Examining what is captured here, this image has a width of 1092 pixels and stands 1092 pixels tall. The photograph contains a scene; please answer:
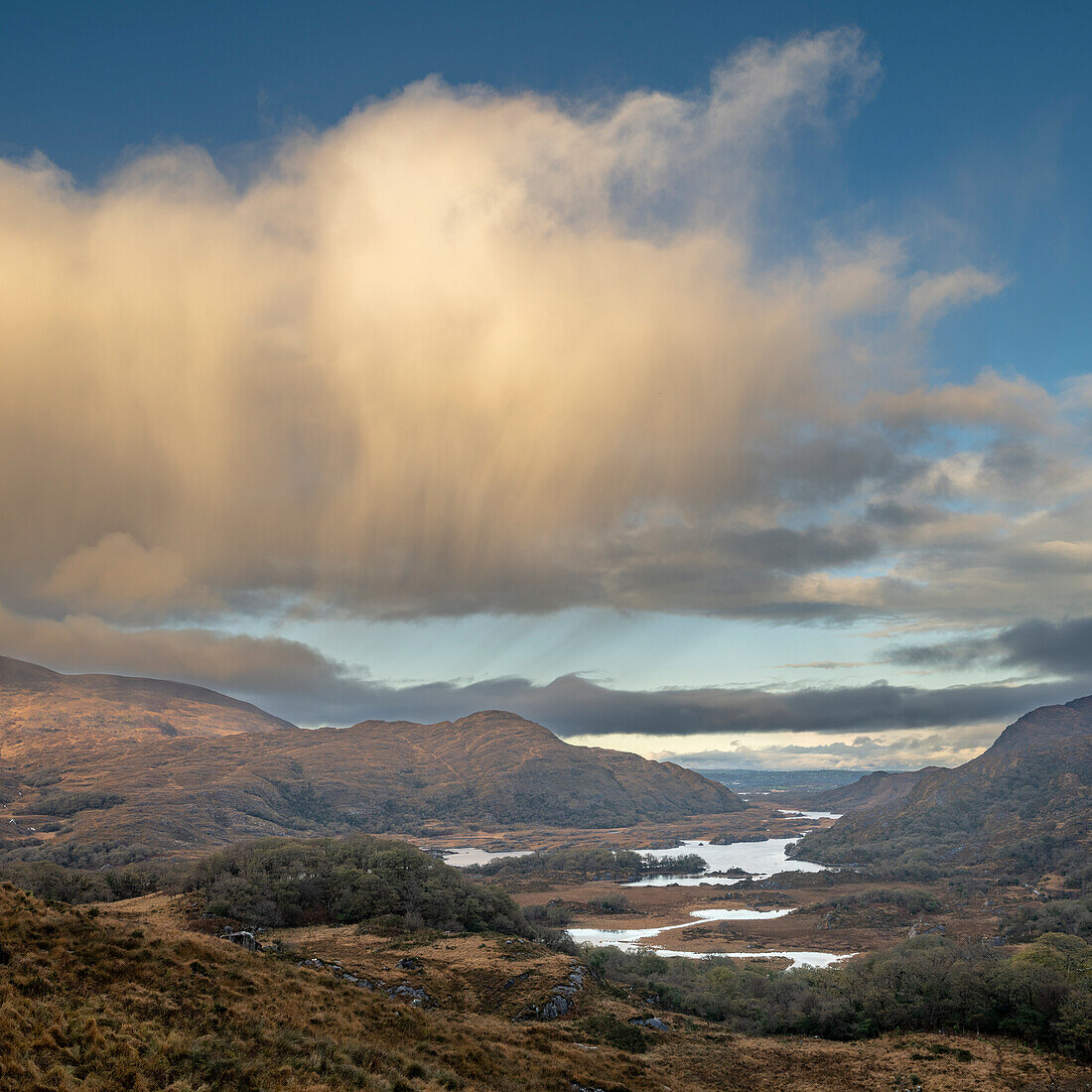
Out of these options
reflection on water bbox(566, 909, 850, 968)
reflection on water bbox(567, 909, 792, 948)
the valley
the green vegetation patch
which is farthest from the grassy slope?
reflection on water bbox(567, 909, 792, 948)

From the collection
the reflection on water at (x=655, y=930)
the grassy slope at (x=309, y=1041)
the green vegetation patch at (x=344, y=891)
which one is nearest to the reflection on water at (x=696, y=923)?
the reflection on water at (x=655, y=930)

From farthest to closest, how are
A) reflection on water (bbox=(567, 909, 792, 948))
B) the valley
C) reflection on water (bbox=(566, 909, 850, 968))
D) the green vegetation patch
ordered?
reflection on water (bbox=(567, 909, 792, 948))
reflection on water (bbox=(566, 909, 850, 968))
the green vegetation patch
the valley

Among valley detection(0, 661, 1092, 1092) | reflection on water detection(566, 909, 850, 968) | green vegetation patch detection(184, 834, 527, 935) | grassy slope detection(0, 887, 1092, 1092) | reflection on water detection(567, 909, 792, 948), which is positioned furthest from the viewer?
reflection on water detection(567, 909, 792, 948)

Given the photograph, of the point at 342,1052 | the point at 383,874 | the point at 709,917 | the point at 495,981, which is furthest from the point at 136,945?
the point at 709,917

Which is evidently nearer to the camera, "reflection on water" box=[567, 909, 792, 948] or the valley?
the valley

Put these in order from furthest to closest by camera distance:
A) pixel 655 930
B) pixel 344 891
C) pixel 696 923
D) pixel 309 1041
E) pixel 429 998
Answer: pixel 696 923 < pixel 655 930 < pixel 344 891 < pixel 429 998 < pixel 309 1041

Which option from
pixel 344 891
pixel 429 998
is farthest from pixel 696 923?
pixel 429 998

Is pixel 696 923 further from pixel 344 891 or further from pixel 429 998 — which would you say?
pixel 429 998

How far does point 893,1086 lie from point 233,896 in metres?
63.4

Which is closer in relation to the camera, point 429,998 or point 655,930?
point 429,998

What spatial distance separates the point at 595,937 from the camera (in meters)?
136

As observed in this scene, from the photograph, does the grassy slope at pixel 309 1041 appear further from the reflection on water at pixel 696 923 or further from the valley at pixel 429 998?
the reflection on water at pixel 696 923

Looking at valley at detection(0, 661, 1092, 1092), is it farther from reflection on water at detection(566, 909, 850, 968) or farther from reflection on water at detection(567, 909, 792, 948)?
reflection on water at detection(567, 909, 792, 948)

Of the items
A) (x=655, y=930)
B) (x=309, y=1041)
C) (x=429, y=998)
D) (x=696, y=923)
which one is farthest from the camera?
(x=696, y=923)
